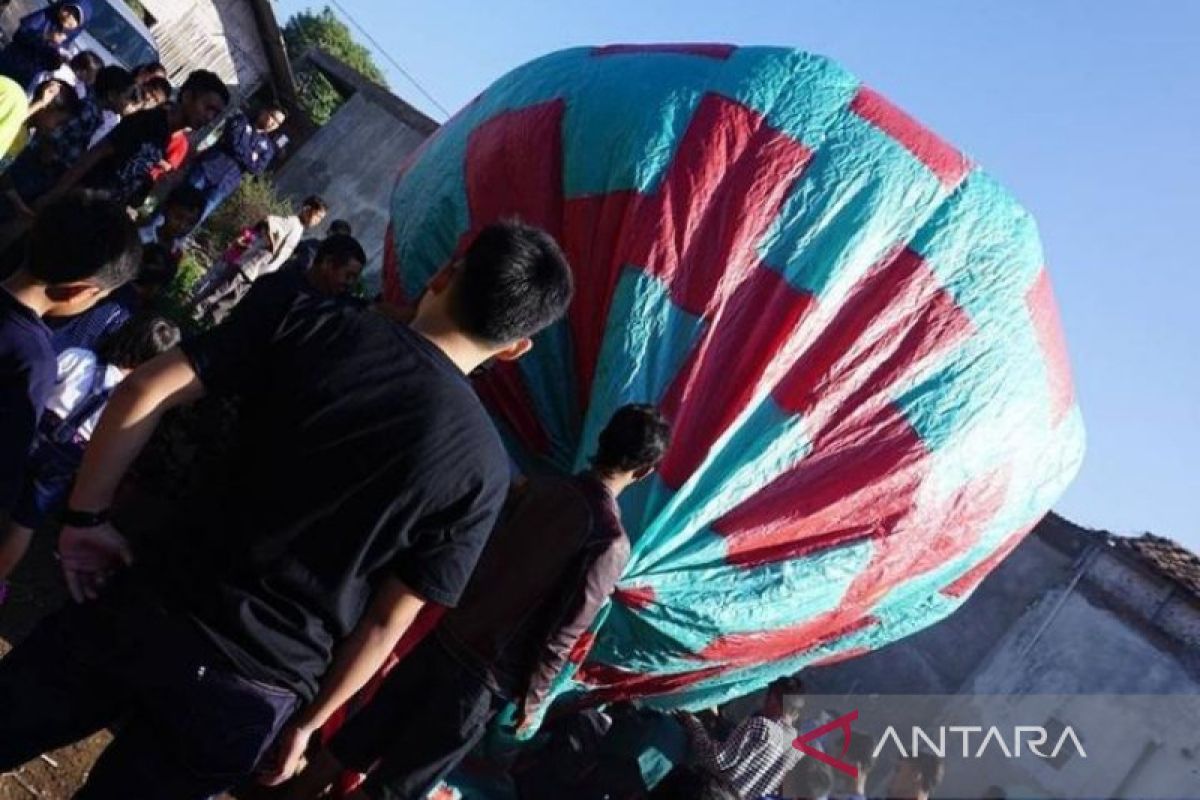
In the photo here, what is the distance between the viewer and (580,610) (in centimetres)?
327

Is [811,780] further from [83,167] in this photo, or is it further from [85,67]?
[85,67]

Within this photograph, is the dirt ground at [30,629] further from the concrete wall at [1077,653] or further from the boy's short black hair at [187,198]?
the concrete wall at [1077,653]

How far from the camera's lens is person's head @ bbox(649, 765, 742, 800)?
3.35m

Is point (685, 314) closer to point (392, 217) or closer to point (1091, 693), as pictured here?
point (392, 217)

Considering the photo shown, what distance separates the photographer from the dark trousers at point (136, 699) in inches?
78.3

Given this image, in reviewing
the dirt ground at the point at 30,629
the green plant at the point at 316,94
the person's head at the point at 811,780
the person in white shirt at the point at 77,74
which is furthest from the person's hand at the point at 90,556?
the green plant at the point at 316,94

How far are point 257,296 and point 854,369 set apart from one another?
2.55 m

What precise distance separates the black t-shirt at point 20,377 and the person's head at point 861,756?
419 centimetres

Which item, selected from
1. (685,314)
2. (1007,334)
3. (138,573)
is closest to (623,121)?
→ (685,314)

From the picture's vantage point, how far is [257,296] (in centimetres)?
209

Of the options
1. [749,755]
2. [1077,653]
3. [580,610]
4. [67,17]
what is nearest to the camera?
[580,610]

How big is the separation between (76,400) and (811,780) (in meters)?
3.98

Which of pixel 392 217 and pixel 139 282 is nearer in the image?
pixel 392 217

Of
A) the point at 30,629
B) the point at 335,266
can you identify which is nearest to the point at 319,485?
the point at 30,629
